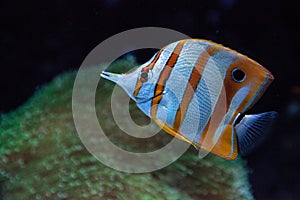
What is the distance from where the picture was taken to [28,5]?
10.1 ft

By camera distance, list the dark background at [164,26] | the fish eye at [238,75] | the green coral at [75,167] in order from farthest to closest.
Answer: the dark background at [164,26] < the green coral at [75,167] < the fish eye at [238,75]

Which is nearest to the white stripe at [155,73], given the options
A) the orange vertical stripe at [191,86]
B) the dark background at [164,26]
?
the orange vertical stripe at [191,86]

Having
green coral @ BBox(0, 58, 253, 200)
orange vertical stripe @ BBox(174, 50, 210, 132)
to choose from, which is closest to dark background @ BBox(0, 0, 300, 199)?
green coral @ BBox(0, 58, 253, 200)

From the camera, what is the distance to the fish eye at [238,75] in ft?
3.68

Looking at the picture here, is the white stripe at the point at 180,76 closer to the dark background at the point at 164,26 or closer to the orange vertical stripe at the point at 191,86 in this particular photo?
the orange vertical stripe at the point at 191,86

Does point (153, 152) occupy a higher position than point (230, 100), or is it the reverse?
point (230, 100)

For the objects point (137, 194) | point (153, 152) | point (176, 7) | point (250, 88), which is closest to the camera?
point (250, 88)

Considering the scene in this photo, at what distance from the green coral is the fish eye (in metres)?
0.83

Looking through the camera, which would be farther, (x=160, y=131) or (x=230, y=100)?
(x=160, y=131)

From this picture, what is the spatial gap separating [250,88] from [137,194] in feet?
2.81

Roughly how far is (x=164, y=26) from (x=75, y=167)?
1687 millimetres

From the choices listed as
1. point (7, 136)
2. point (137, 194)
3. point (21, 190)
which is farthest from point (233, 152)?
point (7, 136)

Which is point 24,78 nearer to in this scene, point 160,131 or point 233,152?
point 160,131

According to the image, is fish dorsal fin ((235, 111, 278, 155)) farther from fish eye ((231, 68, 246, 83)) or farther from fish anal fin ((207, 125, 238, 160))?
fish eye ((231, 68, 246, 83))
